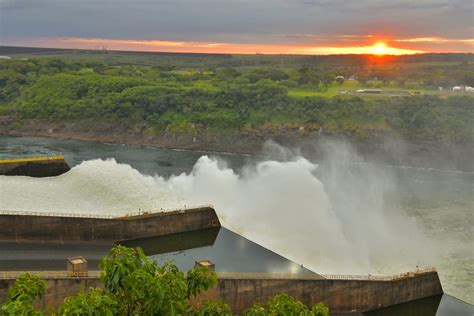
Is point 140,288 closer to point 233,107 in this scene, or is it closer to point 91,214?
point 91,214

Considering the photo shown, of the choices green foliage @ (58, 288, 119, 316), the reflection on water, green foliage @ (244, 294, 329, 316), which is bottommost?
the reflection on water

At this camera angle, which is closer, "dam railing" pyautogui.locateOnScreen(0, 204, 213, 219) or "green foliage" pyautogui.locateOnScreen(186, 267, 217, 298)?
"green foliage" pyautogui.locateOnScreen(186, 267, 217, 298)

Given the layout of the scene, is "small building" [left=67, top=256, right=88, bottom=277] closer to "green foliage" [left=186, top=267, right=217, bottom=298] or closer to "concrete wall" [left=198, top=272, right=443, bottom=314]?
"concrete wall" [left=198, top=272, right=443, bottom=314]

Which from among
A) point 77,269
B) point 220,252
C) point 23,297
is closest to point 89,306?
point 23,297

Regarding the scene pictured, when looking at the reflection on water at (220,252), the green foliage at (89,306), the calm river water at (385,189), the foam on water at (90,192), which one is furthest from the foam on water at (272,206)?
the green foliage at (89,306)

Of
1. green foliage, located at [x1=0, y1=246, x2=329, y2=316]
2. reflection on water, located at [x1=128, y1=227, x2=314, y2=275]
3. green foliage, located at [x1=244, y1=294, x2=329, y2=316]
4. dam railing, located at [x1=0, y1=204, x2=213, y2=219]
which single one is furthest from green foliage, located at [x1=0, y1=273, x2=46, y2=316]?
dam railing, located at [x1=0, y1=204, x2=213, y2=219]

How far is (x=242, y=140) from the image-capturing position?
115 m

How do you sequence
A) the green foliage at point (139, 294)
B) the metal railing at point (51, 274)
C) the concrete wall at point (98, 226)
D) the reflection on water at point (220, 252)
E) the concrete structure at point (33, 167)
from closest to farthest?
the green foliage at point (139, 294)
the metal railing at point (51, 274)
the reflection on water at point (220, 252)
the concrete wall at point (98, 226)
the concrete structure at point (33, 167)

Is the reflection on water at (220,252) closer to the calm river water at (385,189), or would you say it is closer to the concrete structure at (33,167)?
the calm river water at (385,189)

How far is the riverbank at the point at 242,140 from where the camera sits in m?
104

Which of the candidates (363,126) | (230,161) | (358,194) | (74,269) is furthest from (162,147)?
(74,269)

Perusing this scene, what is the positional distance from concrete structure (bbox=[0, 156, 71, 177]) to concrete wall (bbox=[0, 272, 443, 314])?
3107 cm

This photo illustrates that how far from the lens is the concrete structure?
62594 mm

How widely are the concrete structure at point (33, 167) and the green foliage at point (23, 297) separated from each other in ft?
148
